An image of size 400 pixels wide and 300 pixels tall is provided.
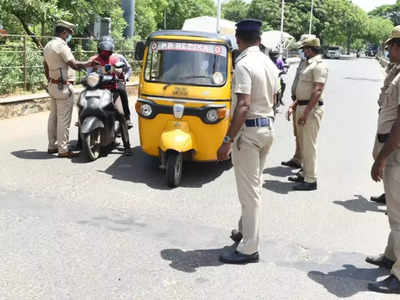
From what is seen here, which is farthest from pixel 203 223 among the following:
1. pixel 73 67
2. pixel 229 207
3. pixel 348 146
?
pixel 348 146

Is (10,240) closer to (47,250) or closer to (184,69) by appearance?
(47,250)

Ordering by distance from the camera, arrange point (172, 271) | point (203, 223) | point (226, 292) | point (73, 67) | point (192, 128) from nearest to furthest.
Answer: point (226, 292) → point (172, 271) → point (203, 223) → point (192, 128) → point (73, 67)

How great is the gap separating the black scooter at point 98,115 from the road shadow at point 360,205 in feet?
11.6

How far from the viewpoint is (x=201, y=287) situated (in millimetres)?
3967

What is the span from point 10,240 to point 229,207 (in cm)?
238

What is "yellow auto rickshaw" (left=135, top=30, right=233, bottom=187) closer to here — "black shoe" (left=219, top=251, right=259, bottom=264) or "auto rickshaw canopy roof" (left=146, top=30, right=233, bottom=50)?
"auto rickshaw canopy roof" (left=146, top=30, right=233, bottom=50)

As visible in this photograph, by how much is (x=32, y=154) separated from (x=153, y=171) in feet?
6.59

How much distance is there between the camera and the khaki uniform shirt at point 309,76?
656 centimetres

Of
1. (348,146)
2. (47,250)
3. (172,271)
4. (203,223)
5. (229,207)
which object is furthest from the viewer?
(348,146)

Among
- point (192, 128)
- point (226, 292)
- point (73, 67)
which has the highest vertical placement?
point (73, 67)

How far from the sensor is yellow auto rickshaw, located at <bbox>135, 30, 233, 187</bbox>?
6758mm

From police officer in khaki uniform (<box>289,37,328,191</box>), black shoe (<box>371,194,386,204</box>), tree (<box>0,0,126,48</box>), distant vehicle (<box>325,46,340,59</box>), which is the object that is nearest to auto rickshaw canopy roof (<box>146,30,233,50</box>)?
police officer in khaki uniform (<box>289,37,328,191</box>)

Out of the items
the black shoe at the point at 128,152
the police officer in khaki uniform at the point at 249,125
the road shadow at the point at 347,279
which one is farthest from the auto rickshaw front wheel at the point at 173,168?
the road shadow at the point at 347,279

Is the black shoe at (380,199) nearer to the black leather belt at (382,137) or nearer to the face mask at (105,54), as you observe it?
the black leather belt at (382,137)
